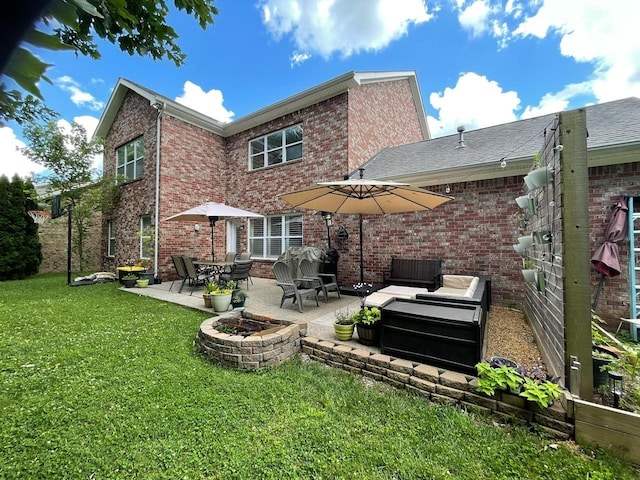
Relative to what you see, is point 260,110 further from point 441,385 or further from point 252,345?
point 441,385

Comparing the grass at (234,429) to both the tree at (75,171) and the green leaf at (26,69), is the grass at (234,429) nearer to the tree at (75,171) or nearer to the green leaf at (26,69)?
the green leaf at (26,69)

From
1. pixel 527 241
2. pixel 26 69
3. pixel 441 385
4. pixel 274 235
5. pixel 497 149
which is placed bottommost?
pixel 441 385

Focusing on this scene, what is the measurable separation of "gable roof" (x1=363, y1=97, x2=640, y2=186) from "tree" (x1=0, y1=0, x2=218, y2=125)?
5739mm

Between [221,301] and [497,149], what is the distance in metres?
7.19

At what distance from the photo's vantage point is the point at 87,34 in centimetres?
207

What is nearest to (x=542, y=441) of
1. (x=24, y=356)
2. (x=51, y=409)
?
(x=51, y=409)

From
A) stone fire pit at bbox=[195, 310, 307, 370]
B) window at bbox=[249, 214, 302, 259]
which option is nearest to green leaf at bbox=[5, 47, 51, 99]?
stone fire pit at bbox=[195, 310, 307, 370]

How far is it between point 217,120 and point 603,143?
11554 mm

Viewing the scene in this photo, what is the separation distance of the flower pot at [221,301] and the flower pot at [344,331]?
→ 106 inches

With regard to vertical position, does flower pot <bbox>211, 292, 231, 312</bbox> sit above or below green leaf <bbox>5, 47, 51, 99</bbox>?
below

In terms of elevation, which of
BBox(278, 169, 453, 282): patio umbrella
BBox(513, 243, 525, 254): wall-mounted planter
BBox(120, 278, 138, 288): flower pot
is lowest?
BBox(120, 278, 138, 288): flower pot

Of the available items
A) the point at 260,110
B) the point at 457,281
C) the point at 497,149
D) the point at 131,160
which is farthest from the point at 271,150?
the point at 457,281

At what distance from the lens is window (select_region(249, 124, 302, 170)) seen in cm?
985

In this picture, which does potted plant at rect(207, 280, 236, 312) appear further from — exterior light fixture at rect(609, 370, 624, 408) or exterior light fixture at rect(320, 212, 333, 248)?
exterior light fixture at rect(609, 370, 624, 408)
